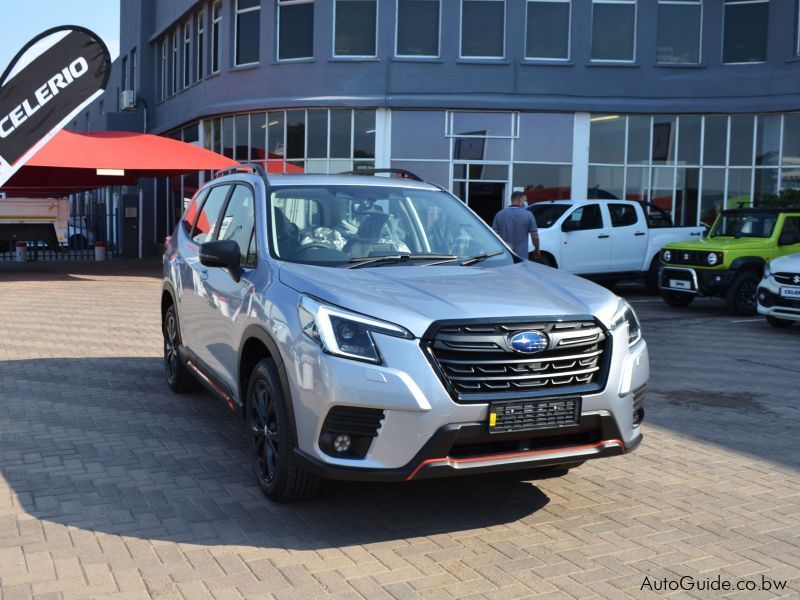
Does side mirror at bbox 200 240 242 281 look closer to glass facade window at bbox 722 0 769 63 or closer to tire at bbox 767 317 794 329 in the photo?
tire at bbox 767 317 794 329

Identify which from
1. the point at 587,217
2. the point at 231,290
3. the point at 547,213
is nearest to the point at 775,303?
the point at 587,217

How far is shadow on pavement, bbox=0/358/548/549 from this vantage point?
4.60 m

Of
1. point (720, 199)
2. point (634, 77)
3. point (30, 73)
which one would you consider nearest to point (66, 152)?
point (30, 73)

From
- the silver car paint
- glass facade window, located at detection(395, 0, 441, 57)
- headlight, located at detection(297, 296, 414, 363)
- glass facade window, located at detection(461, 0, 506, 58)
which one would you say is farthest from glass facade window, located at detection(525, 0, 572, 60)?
headlight, located at detection(297, 296, 414, 363)

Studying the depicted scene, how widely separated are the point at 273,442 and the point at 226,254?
1.18 metres

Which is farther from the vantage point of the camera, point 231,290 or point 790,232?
point 790,232

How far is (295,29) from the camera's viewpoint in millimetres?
26125

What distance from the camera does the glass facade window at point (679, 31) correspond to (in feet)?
81.5

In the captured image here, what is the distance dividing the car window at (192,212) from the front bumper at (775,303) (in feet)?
27.7

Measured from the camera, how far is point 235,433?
6480mm

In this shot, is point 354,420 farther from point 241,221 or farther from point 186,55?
point 186,55

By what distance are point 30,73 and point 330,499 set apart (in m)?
15.5

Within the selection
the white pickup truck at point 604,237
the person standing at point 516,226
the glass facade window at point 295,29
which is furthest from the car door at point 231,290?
the glass facade window at point 295,29

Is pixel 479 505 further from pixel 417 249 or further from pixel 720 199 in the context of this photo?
pixel 720 199
